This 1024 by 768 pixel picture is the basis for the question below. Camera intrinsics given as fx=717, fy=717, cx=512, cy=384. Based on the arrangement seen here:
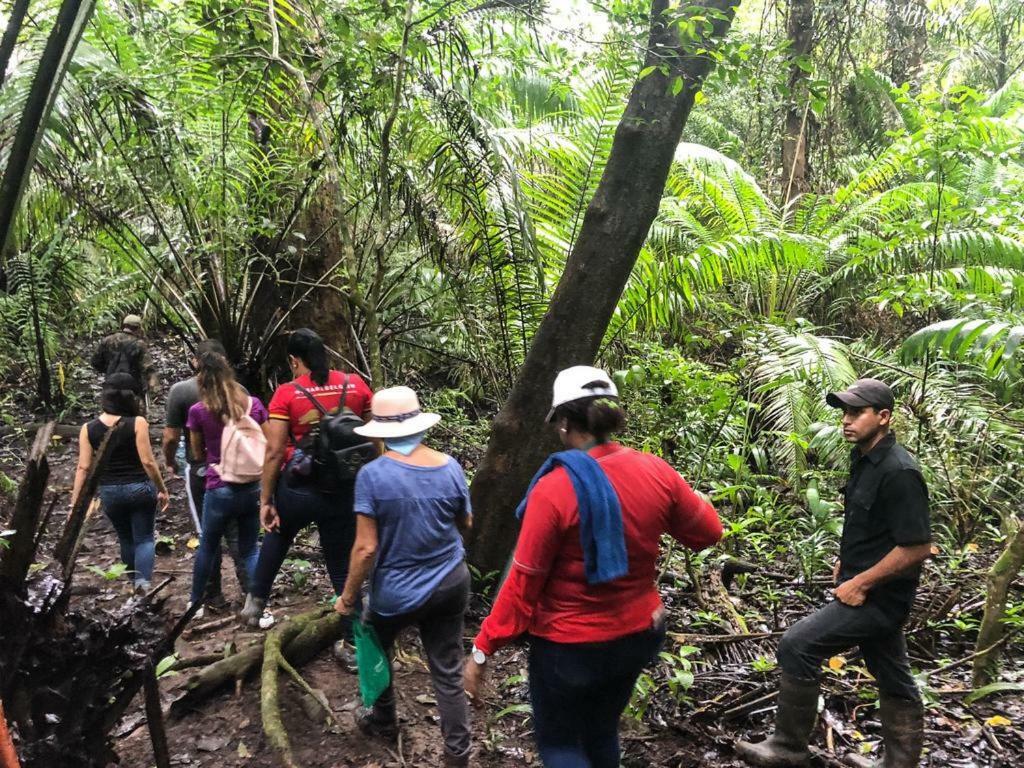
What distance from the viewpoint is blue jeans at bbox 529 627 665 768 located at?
2.26 metres

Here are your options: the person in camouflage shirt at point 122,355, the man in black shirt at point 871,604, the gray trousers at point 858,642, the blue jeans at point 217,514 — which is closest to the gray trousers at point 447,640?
the man in black shirt at point 871,604

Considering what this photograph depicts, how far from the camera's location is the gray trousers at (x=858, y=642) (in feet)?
9.94

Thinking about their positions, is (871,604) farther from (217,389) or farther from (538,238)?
(538,238)

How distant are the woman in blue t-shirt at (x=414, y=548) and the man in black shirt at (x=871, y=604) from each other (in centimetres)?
142

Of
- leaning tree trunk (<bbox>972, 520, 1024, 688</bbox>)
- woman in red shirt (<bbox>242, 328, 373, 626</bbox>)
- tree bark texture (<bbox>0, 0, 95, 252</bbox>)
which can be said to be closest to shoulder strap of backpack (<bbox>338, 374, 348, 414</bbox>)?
woman in red shirt (<bbox>242, 328, 373, 626</bbox>)

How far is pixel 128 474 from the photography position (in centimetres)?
437

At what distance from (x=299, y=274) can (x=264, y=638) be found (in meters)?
3.82

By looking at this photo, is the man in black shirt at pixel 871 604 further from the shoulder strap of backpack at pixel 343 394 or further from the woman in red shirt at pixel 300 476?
the shoulder strap of backpack at pixel 343 394

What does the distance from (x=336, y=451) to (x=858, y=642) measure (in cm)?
254

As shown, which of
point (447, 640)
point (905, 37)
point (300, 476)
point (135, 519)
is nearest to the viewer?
point (447, 640)

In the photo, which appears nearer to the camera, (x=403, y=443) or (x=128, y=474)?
(x=403, y=443)

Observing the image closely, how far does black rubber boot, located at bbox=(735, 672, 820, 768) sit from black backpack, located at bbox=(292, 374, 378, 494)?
7.24 ft

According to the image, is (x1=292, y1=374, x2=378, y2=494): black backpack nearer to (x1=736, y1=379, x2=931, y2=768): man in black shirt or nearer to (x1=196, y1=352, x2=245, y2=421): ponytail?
(x1=196, y1=352, x2=245, y2=421): ponytail

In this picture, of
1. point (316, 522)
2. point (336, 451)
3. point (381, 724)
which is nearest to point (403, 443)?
point (336, 451)
